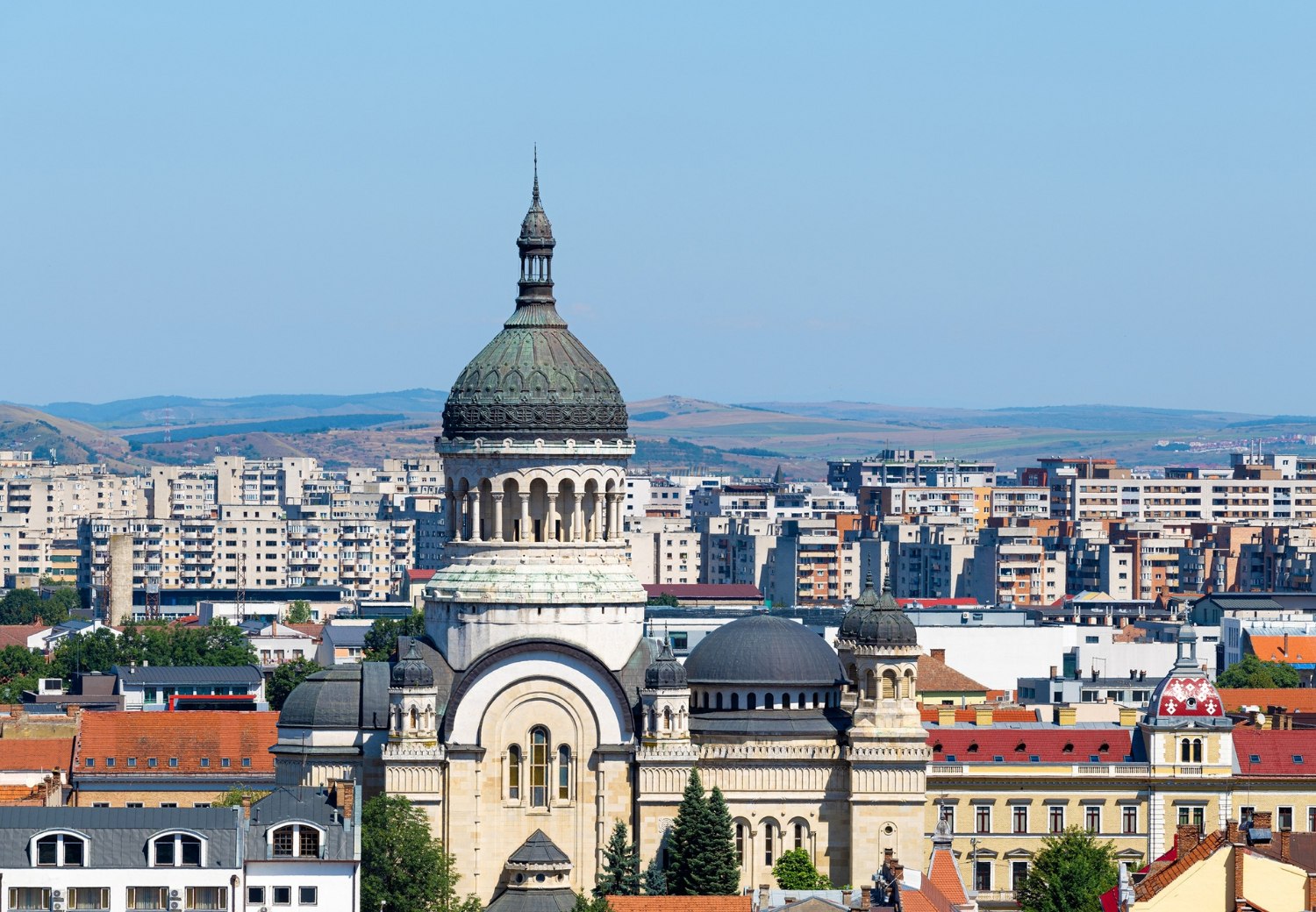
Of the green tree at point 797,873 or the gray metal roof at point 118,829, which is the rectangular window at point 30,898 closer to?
the gray metal roof at point 118,829

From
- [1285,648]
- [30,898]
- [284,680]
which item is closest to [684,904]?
[30,898]

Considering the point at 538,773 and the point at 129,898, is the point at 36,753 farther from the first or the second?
the point at 129,898

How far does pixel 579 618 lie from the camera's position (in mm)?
108875

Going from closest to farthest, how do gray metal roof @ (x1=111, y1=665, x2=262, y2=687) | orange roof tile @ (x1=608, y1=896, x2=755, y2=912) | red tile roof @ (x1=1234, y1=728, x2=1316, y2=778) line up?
orange roof tile @ (x1=608, y1=896, x2=755, y2=912) → red tile roof @ (x1=1234, y1=728, x2=1316, y2=778) → gray metal roof @ (x1=111, y1=665, x2=262, y2=687)

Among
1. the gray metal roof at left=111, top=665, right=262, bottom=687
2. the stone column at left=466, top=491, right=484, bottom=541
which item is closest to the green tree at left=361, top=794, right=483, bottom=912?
the stone column at left=466, top=491, right=484, bottom=541

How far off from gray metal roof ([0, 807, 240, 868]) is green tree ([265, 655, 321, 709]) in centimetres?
7031

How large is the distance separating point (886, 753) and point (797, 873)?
477cm

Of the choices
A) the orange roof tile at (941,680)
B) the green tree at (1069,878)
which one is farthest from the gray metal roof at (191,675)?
the green tree at (1069,878)

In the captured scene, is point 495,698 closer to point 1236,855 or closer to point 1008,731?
point 1008,731

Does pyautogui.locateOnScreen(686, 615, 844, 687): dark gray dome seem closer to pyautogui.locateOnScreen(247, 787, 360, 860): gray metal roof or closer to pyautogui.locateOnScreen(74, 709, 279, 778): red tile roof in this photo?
pyautogui.locateOnScreen(247, 787, 360, 860): gray metal roof

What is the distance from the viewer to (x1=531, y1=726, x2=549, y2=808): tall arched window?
353ft

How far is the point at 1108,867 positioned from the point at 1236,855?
2518 centimetres

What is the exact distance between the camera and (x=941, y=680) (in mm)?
160125

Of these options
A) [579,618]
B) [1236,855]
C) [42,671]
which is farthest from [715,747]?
[42,671]
